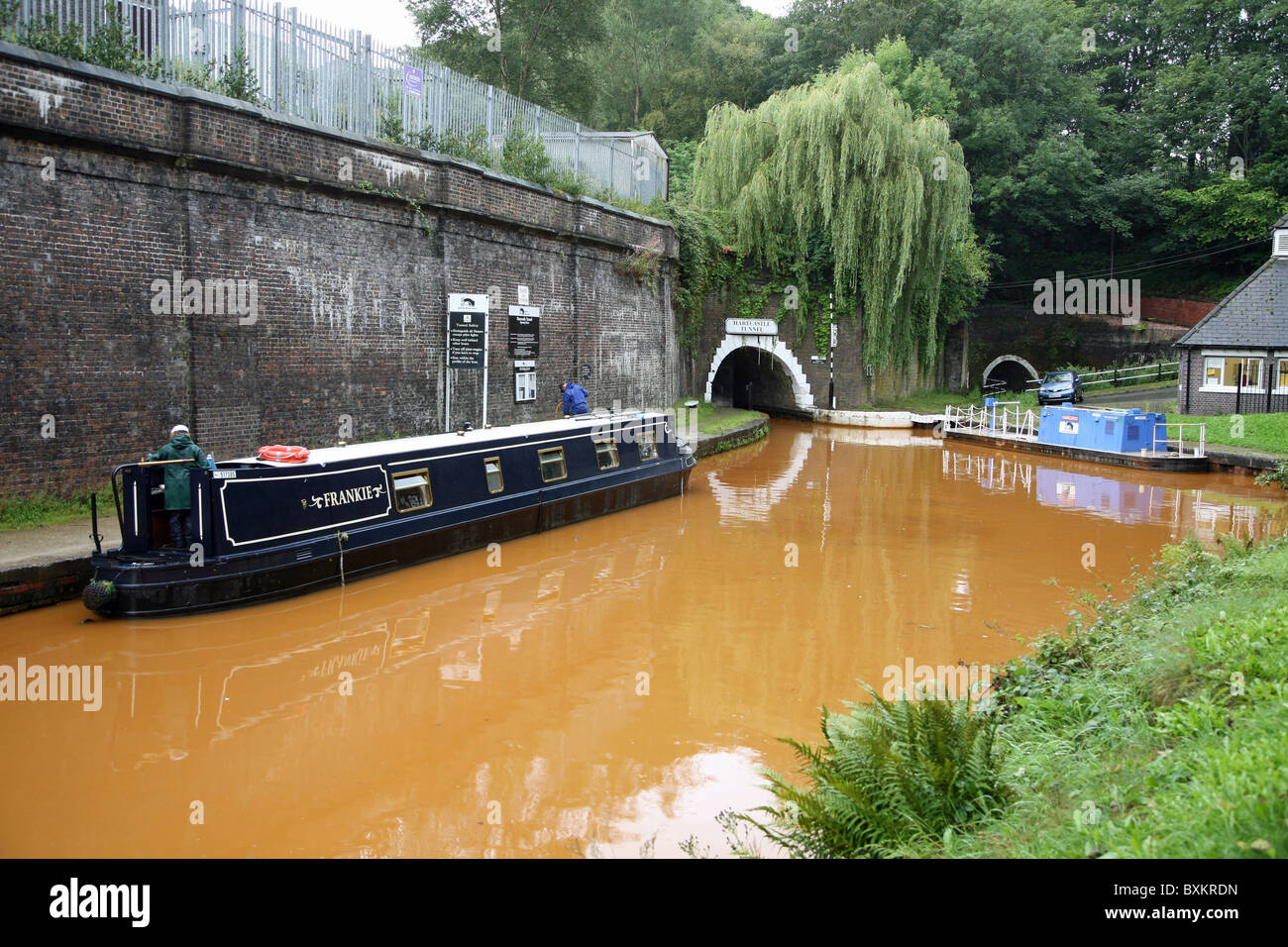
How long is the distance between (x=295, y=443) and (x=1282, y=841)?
10898 millimetres

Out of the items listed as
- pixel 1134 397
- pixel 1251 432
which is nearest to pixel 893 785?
pixel 1251 432

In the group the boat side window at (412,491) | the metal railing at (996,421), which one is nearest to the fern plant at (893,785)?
the boat side window at (412,491)

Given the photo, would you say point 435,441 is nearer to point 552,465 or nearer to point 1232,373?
point 552,465

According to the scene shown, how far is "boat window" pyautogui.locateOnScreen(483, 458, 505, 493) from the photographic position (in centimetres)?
1096

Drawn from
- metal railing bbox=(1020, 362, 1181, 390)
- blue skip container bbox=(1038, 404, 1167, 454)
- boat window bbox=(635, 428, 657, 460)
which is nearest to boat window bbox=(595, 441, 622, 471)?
boat window bbox=(635, 428, 657, 460)

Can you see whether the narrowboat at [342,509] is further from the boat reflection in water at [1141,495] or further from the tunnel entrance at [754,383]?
the tunnel entrance at [754,383]

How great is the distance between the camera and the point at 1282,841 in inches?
108

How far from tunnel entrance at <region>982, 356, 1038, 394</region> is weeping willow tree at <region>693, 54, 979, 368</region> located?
7548mm

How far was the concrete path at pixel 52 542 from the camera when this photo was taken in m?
7.86

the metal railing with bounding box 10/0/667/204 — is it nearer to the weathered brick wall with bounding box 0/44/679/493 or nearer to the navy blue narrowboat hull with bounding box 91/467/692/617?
the weathered brick wall with bounding box 0/44/679/493

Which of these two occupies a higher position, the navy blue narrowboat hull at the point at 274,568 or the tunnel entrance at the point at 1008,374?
the tunnel entrance at the point at 1008,374

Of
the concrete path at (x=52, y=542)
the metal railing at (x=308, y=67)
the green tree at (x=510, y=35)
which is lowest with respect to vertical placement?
the concrete path at (x=52, y=542)

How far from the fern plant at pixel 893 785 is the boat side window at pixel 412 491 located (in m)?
6.25

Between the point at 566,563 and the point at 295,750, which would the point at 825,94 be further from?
the point at 295,750
